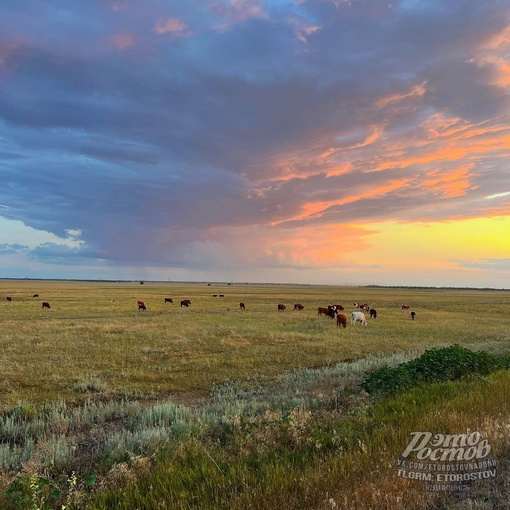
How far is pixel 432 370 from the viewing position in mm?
9625

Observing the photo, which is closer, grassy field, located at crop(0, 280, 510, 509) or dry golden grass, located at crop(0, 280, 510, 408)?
grassy field, located at crop(0, 280, 510, 509)

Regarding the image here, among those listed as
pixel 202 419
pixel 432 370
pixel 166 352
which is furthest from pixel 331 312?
pixel 202 419

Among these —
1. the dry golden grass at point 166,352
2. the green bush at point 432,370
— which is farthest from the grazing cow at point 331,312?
the green bush at point 432,370

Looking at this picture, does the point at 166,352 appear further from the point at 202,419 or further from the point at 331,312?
the point at 331,312

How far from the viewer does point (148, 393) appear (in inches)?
487

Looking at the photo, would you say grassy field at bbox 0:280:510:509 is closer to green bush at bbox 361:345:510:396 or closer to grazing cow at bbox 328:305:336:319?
green bush at bbox 361:345:510:396

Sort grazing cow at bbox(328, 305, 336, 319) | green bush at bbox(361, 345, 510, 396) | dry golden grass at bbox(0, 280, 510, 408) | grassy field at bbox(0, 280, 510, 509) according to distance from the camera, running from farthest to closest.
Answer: grazing cow at bbox(328, 305, 336, 319)
dry golden grass at bbox(0, 280, 510, 408)
green bush at bbox(361, 345, 510, 396)
grassy field at bbox(0, 280, 510, 509)

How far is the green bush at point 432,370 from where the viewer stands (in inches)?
334

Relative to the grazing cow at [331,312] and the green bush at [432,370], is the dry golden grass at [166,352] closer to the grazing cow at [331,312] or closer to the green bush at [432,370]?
the green bush at [432,370]

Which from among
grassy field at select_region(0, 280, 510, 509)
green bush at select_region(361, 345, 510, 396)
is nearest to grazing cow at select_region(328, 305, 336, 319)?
grassy field at select_region(0, 280, 510, 509)

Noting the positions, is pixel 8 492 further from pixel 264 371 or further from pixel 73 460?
pixel 264 371

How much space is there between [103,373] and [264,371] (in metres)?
6.38

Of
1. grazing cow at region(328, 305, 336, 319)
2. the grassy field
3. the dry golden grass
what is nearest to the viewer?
the grassy field

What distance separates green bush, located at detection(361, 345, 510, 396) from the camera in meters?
8.48
